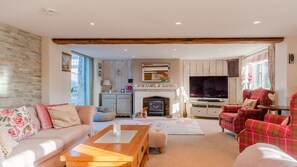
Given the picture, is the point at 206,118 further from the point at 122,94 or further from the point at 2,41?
the point at 2,41

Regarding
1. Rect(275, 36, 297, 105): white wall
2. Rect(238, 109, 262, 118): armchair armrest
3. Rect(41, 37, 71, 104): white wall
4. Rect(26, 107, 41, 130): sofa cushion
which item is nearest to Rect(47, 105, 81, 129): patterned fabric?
Rect(26, 107, 41, 130): sofa cushion

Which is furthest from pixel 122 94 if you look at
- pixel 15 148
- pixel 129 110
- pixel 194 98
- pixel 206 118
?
pixel 15 148

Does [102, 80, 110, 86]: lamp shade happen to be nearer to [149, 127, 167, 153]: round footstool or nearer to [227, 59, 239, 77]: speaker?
[227, 59, 239, 77]: speaker

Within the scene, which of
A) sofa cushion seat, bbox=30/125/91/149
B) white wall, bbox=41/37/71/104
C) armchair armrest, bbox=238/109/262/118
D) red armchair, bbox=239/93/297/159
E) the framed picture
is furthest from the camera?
the framed picture

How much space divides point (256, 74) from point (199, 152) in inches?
159

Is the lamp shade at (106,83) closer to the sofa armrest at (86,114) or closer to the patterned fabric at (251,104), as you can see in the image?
the sofa armrest at (86,114)

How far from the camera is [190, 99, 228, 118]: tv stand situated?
7.45m

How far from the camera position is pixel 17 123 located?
2.76 meters

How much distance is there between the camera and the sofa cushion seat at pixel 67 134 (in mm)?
2941

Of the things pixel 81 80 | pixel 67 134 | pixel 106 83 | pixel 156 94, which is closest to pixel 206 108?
pixel 156 94

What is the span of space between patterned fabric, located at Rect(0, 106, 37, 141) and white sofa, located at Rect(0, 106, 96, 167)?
86mm

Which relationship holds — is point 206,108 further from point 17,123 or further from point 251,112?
point 17,123

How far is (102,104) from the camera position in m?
7.98

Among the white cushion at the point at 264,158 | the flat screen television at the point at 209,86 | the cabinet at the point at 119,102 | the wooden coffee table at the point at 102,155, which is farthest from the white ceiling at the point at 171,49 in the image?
the white cushion at the point at 264,158
